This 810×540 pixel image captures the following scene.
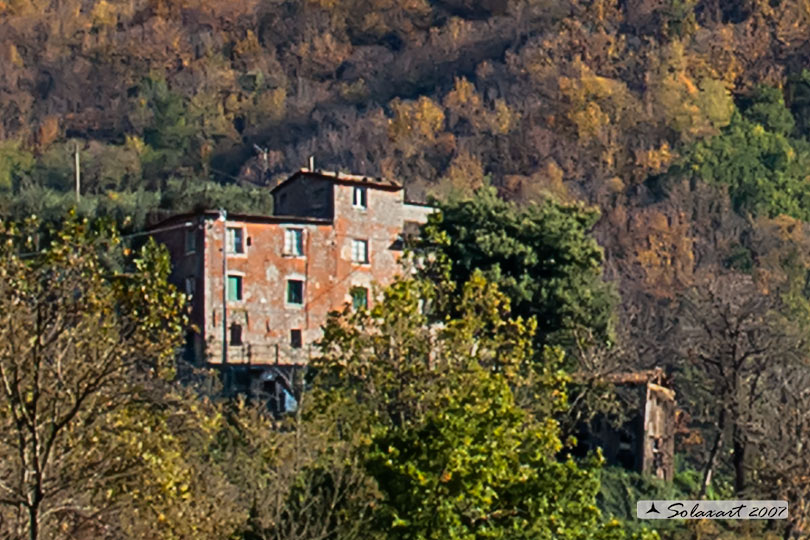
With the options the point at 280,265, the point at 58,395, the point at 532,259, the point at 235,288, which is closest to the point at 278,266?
the point at 280,265

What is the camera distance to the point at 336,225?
73.8m

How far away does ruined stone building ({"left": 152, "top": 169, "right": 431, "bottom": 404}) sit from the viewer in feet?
236

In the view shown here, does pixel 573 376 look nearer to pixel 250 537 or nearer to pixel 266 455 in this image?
pixel 266 455

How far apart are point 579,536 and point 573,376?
71.1 ft

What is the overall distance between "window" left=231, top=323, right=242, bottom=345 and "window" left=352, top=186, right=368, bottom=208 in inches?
224

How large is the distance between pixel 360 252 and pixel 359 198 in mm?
1841

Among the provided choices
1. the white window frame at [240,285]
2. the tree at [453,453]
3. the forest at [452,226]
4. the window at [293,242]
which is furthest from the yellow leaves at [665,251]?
the tree at [453,453]

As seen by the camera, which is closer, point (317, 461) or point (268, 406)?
point (317, 461)

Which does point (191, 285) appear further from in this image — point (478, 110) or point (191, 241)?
point (478, 110)

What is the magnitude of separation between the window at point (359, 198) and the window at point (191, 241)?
17.8ft

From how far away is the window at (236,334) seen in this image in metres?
72.1

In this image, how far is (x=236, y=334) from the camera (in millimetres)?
72312

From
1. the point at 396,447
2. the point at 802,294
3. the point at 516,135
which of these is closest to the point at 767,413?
the point at 396,447

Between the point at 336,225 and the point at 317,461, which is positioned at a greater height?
the point at 336,225
